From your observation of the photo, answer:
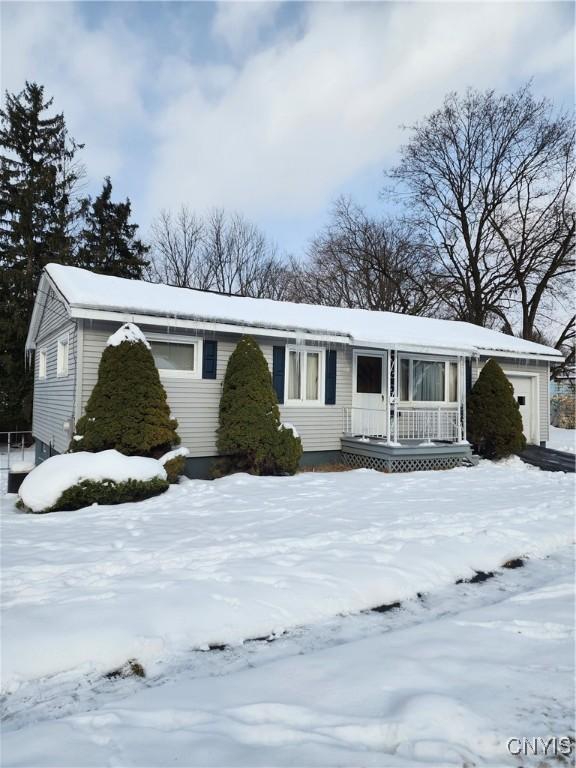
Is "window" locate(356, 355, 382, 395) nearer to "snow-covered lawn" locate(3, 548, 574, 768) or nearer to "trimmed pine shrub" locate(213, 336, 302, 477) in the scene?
"trimmed pine shrub" locate(213, 336, 302, 477)

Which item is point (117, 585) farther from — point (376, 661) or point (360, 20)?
point (360, 20)

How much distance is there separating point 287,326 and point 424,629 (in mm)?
7124

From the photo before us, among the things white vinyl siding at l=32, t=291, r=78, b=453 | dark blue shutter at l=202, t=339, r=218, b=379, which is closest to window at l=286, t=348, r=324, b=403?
dark blue shutter at l=202, t=339, r=218, b=379

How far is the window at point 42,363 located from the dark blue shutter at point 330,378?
23.0ft

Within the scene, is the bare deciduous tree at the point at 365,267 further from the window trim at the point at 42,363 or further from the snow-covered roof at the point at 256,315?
the window trim at the point at 42,363

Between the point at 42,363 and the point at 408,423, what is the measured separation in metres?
9.54

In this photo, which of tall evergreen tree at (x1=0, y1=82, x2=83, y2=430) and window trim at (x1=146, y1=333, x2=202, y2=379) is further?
tall evergreen tree at (x1=0, y1=82, x2=83, y2=430)

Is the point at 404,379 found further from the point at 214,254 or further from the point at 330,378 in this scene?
the point at 214,254

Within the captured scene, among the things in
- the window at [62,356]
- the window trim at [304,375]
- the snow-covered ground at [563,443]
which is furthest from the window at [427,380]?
the window at [62,356]

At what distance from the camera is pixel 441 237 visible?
79.6 ft

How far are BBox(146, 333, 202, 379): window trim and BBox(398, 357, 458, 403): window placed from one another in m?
5.00

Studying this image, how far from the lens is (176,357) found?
8891 millimetres

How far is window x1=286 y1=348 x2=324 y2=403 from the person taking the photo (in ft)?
33.2

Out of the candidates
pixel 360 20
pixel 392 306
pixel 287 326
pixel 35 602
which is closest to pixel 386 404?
pixel 287 326
